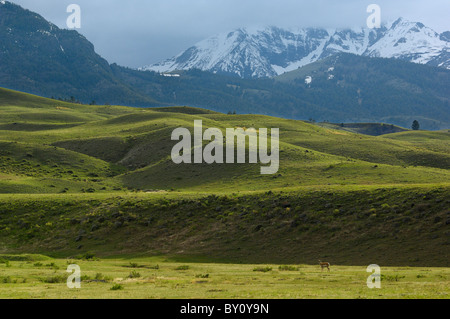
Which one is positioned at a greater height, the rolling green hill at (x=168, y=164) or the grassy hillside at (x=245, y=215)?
the rolling green hill at (x=168, y=164)

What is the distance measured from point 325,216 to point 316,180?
3439 cm

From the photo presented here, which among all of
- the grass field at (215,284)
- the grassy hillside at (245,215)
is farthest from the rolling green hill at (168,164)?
the grass field at (215,284)

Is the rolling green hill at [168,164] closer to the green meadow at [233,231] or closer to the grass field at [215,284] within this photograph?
the green meadow at [233,231]

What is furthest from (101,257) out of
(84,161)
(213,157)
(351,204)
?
(84,161)

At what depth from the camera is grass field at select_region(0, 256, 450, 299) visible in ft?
95.6

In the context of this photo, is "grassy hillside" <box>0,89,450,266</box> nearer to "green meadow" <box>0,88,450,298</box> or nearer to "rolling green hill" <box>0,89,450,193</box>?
"green meadow" <box>0,88,450,298</box>

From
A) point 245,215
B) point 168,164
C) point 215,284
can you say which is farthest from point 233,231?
point 168,164

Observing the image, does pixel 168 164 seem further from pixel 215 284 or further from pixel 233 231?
pixel 215 284

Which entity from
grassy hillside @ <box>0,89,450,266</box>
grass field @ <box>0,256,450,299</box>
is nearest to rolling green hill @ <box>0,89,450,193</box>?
grassy hillside @ <box>0,89,450,266</box>

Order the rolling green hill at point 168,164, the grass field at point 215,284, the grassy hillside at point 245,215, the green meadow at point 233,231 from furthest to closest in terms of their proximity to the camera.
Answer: the rolling green hill at point 168,164
the grassy hillside at point 245,215
the green meadow at point 233,231
the grass field at point 215,284

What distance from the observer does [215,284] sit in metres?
36.1

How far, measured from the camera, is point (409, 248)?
5447 cm

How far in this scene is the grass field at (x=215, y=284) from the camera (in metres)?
29.1
